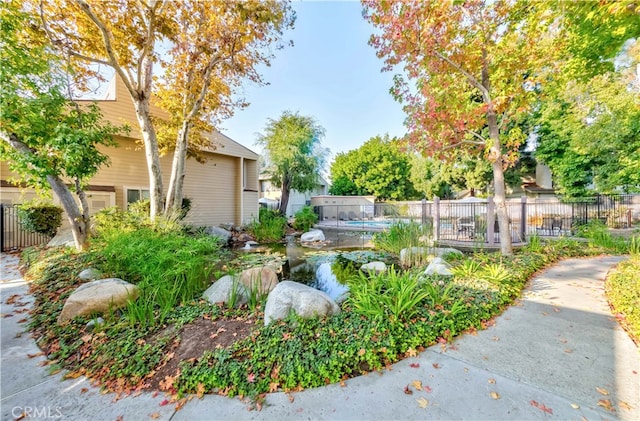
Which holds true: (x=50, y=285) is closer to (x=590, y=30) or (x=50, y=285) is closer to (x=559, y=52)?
(x=590, y=30)

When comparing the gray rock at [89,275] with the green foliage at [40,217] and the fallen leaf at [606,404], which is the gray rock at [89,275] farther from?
the fallen leaf at [606,404]

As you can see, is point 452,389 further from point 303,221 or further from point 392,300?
point 303,221

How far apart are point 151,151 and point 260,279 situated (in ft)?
19.1

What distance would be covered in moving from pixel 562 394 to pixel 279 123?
15490 millimetres

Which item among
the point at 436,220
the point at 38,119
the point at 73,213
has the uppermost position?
the point at 38,119

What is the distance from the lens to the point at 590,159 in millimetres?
13109

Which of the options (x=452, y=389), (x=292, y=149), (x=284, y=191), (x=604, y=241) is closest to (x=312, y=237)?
(x=284, y=191)

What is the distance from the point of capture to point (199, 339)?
2.62 metres

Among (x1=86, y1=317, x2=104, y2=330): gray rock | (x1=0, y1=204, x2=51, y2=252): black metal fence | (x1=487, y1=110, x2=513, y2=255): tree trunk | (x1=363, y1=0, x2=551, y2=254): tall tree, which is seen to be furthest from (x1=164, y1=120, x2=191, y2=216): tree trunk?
(x1=487, y1=110, x2=513, y2=255): tree trunk

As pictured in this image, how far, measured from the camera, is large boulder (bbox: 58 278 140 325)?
3088mm

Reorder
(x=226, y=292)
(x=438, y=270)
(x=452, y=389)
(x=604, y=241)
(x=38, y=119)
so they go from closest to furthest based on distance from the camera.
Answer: (x=452, y=389) → (x=226, y=292) → (x=438, y=270) → (x=38, y=119) → (x=604, y=241)

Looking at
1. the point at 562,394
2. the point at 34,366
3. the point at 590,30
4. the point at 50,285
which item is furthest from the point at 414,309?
the point at 50,285

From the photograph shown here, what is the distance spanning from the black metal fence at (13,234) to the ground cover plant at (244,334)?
5.46 meters

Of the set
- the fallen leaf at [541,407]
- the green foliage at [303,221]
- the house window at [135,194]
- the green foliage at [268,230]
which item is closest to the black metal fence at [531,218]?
the green foliage at [268,230]
